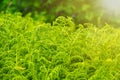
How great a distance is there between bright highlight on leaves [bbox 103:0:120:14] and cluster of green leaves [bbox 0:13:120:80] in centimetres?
164

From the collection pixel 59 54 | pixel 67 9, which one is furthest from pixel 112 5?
pixel 59 54

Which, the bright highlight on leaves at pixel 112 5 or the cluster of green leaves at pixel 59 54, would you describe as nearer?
the cluster of green leaves at pixel 59 54

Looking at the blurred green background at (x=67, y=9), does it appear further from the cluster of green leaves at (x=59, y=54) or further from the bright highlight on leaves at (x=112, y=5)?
the cluster of green leaves at (x=59, y=54)

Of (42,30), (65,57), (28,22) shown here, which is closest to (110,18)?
(28,22)

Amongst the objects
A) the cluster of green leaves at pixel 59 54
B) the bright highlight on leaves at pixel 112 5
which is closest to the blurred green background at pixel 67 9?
the bright highlight on leaves at pixel 112 5

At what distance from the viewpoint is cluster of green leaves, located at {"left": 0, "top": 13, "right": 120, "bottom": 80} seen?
10.1 ft

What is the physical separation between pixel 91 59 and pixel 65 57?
222 millimetres

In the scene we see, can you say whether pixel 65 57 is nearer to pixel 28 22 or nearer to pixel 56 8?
pixel 28 22

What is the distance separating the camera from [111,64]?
3.09 metres

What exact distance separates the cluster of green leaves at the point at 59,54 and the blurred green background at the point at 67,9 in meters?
1.54

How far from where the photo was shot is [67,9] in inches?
217

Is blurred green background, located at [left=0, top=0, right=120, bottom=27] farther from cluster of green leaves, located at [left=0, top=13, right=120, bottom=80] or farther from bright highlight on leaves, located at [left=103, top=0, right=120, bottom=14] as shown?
cluster of green leaves, located at [left=0, top=13, right=120, bottom=80]

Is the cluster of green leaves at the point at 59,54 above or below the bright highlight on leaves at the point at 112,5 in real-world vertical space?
below

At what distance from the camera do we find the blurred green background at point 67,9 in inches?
206
